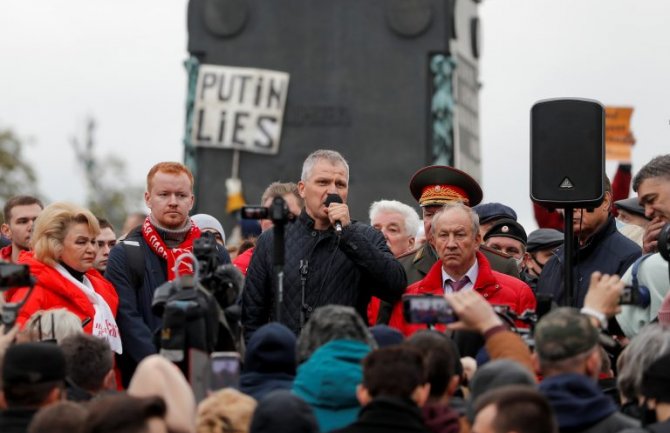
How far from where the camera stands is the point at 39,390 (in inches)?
283

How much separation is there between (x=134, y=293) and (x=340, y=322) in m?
2.77

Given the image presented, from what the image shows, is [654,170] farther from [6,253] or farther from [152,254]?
[6,253]

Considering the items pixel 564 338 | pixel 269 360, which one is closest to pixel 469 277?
pixel 269 360

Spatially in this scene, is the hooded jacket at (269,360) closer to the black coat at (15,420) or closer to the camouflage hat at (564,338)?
the black coat at (15,420)

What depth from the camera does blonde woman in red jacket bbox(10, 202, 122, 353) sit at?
9.58 meters

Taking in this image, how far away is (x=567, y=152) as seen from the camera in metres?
9.73

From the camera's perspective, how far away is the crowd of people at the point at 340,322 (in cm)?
675

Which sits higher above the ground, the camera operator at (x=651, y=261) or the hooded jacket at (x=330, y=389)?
the camera operator at (x=651, y=261)

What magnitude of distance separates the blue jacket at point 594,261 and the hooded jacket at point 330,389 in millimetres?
3036

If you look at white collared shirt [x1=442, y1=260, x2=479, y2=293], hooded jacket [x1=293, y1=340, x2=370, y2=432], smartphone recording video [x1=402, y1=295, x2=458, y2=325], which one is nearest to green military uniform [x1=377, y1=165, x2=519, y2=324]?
white collared shirt [x1=442, y1=260, x2=479, y2=293]

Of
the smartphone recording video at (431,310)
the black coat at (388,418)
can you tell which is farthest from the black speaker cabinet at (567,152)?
the black coat at (388,418)

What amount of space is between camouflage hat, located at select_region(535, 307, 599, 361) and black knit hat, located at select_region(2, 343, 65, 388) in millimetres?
1966

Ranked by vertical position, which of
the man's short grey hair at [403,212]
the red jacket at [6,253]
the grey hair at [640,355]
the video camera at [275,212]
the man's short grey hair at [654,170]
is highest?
the man's short grey hair at [654,170]

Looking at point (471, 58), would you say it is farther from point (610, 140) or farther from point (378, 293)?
point (378, 293)
